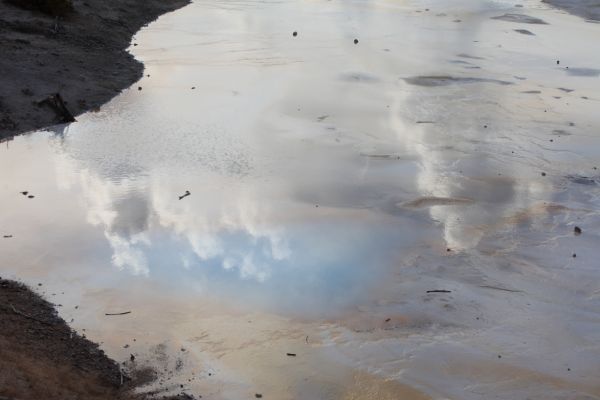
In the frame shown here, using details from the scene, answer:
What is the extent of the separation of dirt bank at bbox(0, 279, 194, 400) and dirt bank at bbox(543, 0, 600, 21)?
21.5 metres

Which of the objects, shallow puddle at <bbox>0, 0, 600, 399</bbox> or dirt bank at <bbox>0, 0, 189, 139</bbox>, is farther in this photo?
dirt bank at <bbox>0, 0, 189, 139</bbox>

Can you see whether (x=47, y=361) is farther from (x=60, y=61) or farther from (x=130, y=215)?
(x=60, y=61)

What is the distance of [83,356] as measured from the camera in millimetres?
6523

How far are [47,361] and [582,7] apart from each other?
951 inches

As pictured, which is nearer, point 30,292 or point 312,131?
point 30,292

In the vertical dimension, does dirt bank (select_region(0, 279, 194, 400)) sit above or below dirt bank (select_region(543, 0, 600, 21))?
below

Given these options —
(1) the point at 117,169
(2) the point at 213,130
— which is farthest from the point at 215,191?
(2) the point at 213,130

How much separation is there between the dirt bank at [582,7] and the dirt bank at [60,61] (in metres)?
14.1

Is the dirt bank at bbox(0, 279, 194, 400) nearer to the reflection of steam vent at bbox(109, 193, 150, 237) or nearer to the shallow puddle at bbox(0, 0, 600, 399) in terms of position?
the shallow puddle at bbox(0, 0, 600, 399)

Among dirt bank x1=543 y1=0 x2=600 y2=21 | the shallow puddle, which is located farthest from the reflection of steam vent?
dirt bank x1=543 y1=0 x2=600 y2=21

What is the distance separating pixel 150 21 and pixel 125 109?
827cm

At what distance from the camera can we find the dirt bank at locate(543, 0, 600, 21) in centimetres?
2495

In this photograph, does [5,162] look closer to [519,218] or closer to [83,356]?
[83,356]

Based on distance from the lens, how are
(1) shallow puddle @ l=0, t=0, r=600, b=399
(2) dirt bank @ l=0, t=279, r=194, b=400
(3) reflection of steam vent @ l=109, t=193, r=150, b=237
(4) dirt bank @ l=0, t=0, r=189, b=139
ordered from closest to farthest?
1. (2) dirt bank @ l=0, t=279, r=194, b=400
2. (1) shallow puddle @ l=0, t=0, r=600, b=399
3. (3) reflection of steam vent @ l=109, t=193, r=150, b=237
4. (4) dirt bank @ l=0, t=0, r=189, b=139
